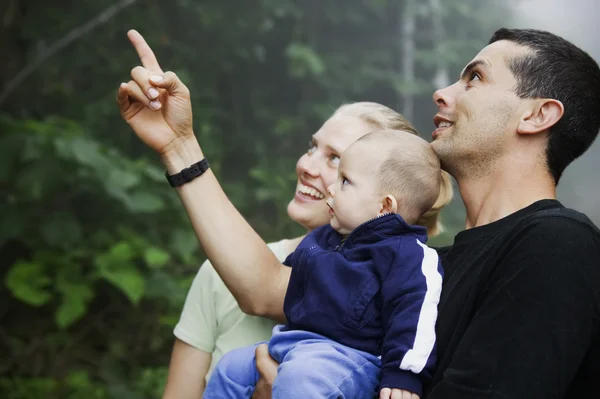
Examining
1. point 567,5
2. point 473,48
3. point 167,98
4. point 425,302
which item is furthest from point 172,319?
point 567,5

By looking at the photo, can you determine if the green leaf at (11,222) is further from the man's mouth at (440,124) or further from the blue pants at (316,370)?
the man's mouth at (440,124)

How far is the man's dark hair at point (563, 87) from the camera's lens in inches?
59.6

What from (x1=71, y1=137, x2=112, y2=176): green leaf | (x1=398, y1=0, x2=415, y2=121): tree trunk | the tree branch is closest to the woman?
(x1=71, y1=137, x2=112, y2=176): green leaf

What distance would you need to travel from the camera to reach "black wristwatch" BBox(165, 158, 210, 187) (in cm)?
156

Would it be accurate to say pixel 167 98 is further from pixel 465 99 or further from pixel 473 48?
pixel 473 48

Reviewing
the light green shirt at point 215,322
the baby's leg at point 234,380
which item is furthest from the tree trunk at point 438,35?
the baby's leg at point 234,380

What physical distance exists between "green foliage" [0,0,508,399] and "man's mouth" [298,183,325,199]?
0.68 m

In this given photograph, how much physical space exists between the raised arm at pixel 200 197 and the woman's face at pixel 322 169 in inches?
9.0

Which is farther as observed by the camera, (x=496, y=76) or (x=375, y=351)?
(x=496, y=76)

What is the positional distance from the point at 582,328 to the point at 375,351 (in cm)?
37

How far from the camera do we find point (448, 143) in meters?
1.54

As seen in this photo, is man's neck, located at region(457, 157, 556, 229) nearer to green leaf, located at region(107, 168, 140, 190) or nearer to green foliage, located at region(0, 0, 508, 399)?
green foliage, located at region(0, 0, 508, 399)

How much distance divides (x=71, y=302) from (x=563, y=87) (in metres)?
2.88

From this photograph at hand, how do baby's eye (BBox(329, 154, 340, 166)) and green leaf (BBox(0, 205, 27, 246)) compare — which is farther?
green leaf (BBox(0, 205, 27, 246))
